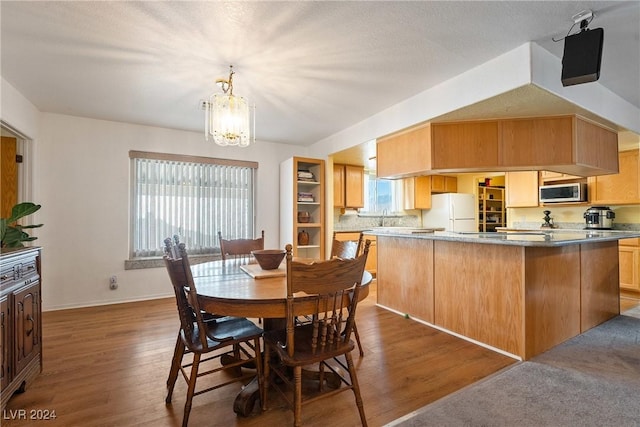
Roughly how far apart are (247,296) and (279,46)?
1.76 metres

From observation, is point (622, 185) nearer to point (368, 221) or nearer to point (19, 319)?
point (368, 221)

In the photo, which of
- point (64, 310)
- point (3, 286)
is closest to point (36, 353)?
point (3, 286)

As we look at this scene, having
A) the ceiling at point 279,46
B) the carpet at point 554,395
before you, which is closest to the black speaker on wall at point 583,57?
the ceiling at point 279,46

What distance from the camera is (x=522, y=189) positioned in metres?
5.36

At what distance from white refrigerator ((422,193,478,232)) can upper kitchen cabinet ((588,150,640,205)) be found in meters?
1.88

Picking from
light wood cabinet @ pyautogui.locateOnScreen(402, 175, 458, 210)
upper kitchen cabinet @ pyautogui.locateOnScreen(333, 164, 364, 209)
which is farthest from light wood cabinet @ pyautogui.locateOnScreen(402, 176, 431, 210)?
upper kitchen cabinet @ pyautogui.locateOnScreen(333, 164, 364, 209)

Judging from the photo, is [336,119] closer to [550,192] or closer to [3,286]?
[3,286]

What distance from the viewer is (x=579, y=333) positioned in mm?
2871

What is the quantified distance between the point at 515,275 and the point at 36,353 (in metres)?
3.56

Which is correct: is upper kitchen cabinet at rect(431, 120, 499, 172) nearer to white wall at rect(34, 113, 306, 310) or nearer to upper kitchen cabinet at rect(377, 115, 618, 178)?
upper kitchen cabinet at rect(377, 115, 618, 178)

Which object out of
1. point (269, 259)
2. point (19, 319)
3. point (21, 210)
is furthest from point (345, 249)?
point (21, 210)

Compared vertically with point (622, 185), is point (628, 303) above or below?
below

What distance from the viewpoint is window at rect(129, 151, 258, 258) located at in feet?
13.4

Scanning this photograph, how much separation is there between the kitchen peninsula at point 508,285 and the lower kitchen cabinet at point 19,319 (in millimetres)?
3112
